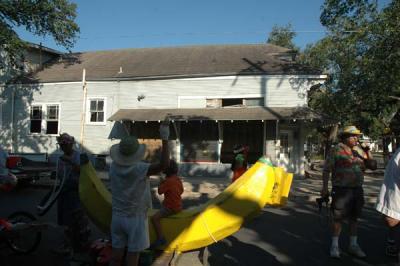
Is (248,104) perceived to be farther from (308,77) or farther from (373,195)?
(373,195)

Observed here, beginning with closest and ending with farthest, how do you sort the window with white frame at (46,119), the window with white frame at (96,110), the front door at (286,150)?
1. the front door at (286,150)
2. the window with white frame at (96,110)
3. the window with white frame at (46,119)

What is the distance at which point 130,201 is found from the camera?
3.98 metres

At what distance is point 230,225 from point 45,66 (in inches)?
889

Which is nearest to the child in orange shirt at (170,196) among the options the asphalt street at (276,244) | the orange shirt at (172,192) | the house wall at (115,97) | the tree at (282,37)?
the orange shirt at (172,192)

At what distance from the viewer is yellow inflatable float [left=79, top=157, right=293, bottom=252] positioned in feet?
16.9

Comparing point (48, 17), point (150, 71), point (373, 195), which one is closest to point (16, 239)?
point (373, 195)

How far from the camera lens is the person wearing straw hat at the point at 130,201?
397cm

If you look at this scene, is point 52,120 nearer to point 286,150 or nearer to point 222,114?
point 222,114

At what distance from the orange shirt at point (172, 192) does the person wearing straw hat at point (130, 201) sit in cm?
135

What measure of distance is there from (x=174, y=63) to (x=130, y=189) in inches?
731

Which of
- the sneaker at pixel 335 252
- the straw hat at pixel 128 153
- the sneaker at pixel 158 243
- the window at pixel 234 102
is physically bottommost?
the sneaker at pixel 335 252

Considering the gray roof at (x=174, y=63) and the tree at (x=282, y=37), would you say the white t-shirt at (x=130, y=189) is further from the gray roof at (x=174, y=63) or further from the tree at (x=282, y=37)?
the tree at (x=282, y=37)

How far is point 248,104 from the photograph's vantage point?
19.4m

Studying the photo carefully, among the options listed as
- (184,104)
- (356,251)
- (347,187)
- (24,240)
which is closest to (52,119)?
(184,104)
